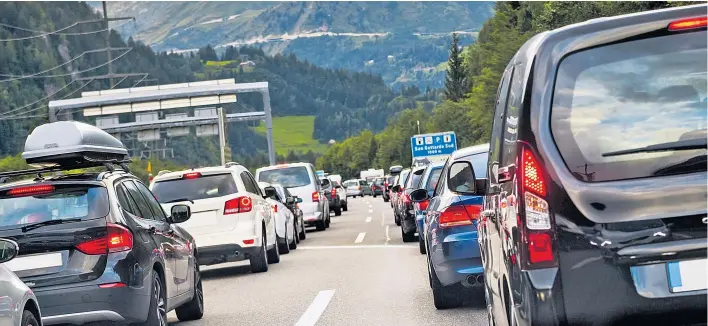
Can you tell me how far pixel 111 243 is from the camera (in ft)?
29.4

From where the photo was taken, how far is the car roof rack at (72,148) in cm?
1048

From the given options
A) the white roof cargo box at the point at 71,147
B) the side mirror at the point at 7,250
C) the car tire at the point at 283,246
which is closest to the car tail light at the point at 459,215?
the white roof cargo box at the point at 71,147

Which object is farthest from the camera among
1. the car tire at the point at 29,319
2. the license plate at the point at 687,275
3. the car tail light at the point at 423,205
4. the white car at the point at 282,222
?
the white car at the point at 282,222

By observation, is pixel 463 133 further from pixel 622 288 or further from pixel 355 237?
pixel 622 288

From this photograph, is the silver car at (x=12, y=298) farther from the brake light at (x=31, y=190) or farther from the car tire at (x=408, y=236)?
the car tire at (x=408, y=236)

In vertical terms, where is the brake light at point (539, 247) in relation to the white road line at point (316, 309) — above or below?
above

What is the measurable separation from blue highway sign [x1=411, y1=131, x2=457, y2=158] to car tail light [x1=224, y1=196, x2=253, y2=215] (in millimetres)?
49628

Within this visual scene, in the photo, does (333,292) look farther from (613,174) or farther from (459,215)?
(613,174)

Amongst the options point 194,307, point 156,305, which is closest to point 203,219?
point 194,307

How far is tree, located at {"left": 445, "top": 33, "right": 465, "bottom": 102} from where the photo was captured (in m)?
150

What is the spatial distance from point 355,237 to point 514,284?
2051 cm

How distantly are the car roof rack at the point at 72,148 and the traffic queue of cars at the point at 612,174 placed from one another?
18.4ft

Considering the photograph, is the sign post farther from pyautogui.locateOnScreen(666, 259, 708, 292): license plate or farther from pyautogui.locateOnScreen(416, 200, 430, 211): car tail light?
pyautogui.locateOnScreen(666, 259, 708, 292): license plate

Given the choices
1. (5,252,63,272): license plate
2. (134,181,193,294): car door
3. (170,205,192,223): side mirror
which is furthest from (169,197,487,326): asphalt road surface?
(5,252,63,272): license plate
